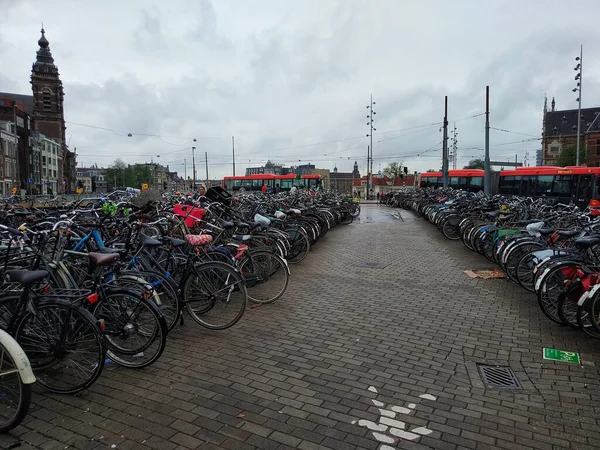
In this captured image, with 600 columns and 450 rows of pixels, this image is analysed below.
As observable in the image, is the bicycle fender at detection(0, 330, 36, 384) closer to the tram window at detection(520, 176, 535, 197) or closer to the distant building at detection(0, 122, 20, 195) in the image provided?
the tram window at detection(520, 176, 535, 197)

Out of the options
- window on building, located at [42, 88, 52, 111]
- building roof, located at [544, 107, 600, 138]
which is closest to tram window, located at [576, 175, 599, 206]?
building roof, located at [544, 107, 600, 138]

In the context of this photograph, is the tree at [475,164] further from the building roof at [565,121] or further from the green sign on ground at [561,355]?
the green sign on ground at [561,355]

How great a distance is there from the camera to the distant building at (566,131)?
227ft

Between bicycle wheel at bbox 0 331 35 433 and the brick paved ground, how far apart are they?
5.0 inches

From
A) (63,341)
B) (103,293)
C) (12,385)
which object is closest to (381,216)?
(103,293)

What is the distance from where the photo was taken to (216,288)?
4.80 metres

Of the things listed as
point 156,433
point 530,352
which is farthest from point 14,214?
point 530,352

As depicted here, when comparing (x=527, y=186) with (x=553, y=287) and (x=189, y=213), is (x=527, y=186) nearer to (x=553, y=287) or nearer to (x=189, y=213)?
(x=553, y=287)

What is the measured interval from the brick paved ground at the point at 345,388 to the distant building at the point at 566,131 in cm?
7603

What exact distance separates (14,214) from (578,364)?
26.0 ft

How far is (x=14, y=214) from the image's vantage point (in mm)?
7266

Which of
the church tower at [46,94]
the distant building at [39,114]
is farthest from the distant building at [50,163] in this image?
the church tower at [46,94]

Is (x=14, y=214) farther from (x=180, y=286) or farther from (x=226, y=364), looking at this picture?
(x=226, y=364)

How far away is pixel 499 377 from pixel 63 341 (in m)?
3.53
